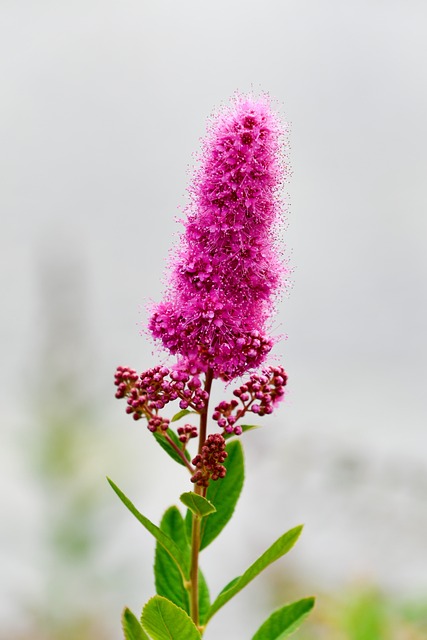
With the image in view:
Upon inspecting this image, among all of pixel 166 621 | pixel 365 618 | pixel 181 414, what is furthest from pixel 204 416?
pixel 365 618

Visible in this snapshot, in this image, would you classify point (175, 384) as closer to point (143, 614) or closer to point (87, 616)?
point (143, 614)

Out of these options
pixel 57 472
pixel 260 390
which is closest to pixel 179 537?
pixel 260 390

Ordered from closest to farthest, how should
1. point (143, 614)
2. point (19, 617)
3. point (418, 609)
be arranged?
point (143, 614), point (418, 609), point (19, 617)

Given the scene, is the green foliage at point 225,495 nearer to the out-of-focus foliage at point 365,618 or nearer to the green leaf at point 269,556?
the green leaf at point 269,556

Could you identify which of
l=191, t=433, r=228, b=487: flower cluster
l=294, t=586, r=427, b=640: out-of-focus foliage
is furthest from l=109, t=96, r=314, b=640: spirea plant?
l=294, t=586, r=427, b=640: out-of-focus foliage

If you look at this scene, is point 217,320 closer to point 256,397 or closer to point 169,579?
point 256,397

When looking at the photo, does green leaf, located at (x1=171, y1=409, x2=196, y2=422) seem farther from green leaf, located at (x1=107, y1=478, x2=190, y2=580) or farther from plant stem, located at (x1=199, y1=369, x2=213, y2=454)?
green leaf, located at (x1=107, y1=478, x2=190, y2=580)
